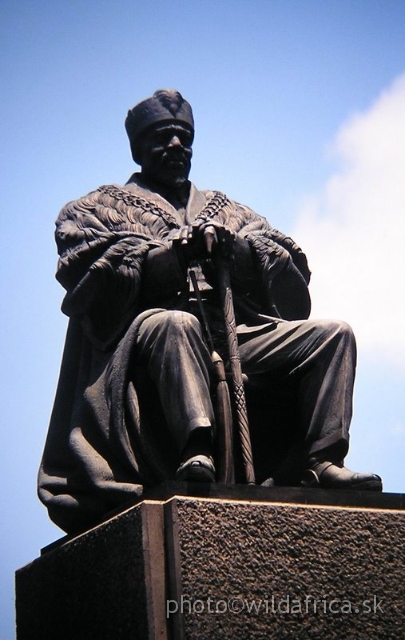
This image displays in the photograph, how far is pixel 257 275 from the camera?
5.73 meters

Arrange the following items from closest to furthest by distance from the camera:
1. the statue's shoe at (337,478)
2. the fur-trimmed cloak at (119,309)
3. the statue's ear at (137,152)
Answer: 1. the statue's shoe at (337,478)
2. the fur-trimmed cloak at (119,309)
3. the statue's ear at (137,152)

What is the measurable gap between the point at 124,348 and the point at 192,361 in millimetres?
391

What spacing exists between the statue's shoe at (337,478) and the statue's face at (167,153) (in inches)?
75.0

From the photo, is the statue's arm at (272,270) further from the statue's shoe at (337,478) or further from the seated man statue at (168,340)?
the statue's shoe at (337,478)

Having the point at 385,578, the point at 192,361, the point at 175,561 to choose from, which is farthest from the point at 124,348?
the point at 385,578

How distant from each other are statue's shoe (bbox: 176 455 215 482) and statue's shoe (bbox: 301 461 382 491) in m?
0.55

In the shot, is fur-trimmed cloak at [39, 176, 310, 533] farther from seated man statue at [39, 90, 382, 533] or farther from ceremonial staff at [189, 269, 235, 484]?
Result: ceremonial staff at [189, 269, 235, 484]

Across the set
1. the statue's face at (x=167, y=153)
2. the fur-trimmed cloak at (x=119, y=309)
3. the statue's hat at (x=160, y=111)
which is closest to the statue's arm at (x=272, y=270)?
the fur-trimmed cloak at (x=119, y=309)

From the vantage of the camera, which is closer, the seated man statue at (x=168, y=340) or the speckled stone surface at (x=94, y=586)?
the speckled stone surface at (x=94, y=586)

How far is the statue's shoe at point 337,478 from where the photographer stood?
4.78 meters

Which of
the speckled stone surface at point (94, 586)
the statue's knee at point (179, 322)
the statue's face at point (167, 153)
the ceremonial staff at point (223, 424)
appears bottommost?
the speckled stone surface at point (94, 586)

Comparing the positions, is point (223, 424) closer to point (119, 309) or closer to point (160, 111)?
point (119, 309)

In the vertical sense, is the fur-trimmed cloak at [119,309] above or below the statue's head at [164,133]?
below

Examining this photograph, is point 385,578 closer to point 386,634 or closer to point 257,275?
point 386,634
